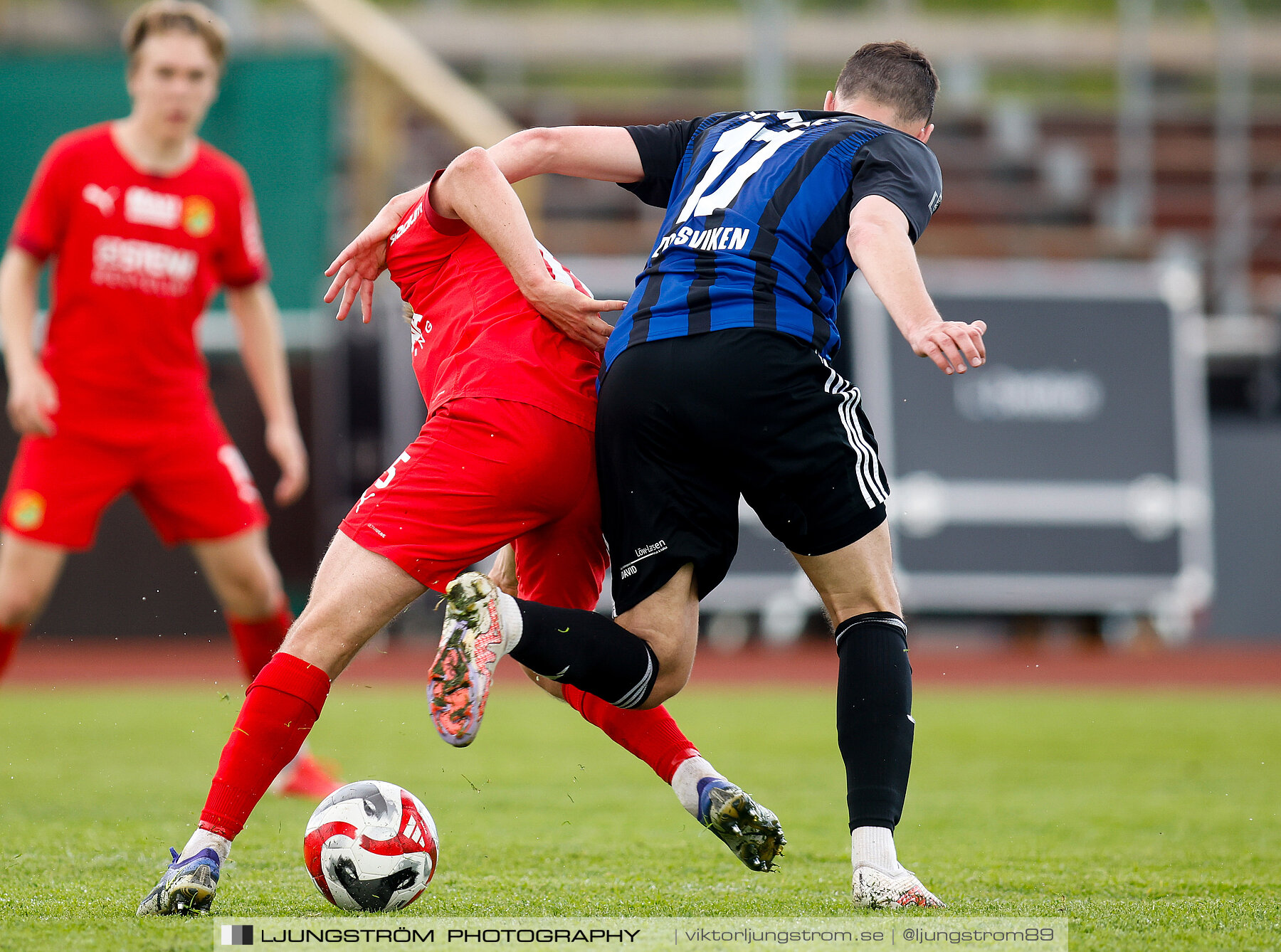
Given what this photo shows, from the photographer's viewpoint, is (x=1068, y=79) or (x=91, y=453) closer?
(x=91, y=453)

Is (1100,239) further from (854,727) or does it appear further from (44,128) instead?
(854,727)

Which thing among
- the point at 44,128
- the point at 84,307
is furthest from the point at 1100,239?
the point at 84,307

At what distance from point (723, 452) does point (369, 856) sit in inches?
45.1

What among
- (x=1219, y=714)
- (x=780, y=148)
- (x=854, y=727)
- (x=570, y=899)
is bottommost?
(x=1219, y=714)

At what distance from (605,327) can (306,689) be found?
107 cm

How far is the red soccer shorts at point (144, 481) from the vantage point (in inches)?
198

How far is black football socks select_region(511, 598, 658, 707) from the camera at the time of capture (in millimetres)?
3170

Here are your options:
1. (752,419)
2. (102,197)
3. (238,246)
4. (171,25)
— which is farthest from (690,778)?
(171,25)

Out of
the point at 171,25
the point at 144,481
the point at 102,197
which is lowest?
the point at 144,481

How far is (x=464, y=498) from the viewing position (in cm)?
320

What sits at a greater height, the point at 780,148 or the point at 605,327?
the point at 780,148

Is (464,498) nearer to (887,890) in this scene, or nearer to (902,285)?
(902,285)

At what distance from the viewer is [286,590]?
1134 cm

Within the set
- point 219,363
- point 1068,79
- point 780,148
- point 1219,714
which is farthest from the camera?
point 1068,79
